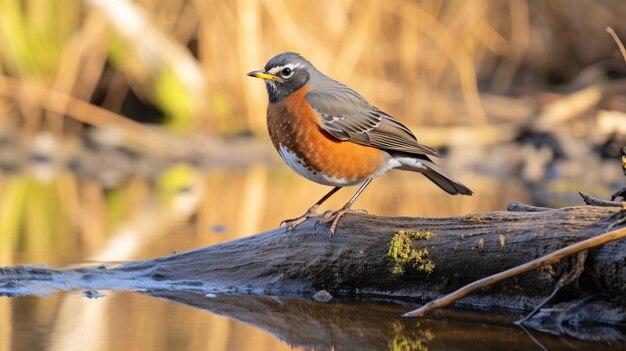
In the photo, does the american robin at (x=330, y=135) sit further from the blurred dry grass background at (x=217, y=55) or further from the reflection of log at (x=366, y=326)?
the blurred dry grass background at (x=217, y=55)

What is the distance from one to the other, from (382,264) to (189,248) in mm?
1627

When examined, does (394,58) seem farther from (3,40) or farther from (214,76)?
(3,40)

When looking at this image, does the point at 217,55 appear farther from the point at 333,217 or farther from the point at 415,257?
the point at 415,257

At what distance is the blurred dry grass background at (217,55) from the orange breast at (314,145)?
6.31 metres

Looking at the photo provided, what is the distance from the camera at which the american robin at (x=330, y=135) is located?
4941 millimetres

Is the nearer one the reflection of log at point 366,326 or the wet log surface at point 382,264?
the reflection of log at point 366,326

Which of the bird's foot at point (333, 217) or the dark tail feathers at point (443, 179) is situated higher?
the dark tail feathers at point (443, 179)

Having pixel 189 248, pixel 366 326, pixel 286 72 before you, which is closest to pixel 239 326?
pixel 366 326

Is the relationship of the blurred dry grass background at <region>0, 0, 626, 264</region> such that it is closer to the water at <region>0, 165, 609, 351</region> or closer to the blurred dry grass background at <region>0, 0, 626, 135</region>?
the blurred dry grass background at <region>0, 0, 626, 135</region>

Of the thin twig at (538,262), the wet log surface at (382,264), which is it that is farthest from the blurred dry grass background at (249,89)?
the thin twig at (538,262)

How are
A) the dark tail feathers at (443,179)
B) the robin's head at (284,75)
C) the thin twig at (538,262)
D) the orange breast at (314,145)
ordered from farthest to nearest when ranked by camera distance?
the robin's head at (284,75)
the dark tail feathers at (443,179)
the orange breast at (314,145)
the thin twig at (538,262)

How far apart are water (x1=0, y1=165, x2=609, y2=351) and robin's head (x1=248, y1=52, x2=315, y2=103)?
44.1 inches

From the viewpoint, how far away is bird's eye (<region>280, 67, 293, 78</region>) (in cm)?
522

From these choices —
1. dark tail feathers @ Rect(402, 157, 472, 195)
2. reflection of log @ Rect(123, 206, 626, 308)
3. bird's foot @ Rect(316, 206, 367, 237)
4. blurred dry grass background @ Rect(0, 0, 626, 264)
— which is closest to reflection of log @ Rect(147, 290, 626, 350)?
reflection of log @ Rect(123, 206, 626, 308)
